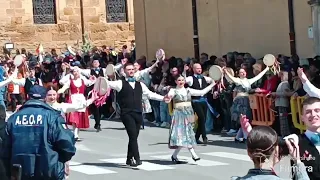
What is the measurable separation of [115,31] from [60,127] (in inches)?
1191

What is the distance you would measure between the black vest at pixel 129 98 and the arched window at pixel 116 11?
24.4m

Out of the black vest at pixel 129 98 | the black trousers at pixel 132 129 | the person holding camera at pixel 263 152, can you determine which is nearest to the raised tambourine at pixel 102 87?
the black vest at pixel 129 98

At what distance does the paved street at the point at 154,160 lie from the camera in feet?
41.5

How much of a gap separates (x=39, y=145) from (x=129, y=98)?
6126mm

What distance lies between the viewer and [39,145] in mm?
7375

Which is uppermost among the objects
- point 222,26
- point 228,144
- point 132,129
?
point 222,26

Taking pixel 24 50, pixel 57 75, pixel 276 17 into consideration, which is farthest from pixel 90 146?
pixel 24 50

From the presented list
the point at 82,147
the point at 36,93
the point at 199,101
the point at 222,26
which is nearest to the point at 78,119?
the point at 82,147

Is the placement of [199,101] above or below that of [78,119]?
above

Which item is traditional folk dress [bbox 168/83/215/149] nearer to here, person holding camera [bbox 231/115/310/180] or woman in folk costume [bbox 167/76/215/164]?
woman in folk costume [bbox 167/76/215/164]

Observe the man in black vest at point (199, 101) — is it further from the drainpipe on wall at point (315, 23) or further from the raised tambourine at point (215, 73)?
the drainpipe on wall at point (315, 23)

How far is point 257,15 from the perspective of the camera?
2047cm

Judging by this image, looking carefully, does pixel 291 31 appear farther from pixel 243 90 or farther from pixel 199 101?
pixel 199 101

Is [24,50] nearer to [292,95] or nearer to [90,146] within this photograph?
[90,146]
